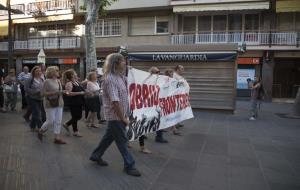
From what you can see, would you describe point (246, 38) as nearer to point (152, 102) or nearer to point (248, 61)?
point (248, 61)

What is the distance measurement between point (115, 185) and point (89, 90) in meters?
5.18

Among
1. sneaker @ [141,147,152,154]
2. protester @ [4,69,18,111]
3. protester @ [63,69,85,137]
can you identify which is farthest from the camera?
protester @ [4,69,18,111]

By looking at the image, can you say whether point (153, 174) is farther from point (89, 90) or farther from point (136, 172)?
point (89, 90)

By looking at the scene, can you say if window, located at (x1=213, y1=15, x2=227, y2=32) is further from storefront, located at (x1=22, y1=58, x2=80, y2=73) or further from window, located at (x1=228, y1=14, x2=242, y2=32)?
storefront, located at (x1=22, y1=58, x2=80, y2=73)

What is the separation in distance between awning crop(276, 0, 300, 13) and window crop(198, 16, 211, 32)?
514 cm

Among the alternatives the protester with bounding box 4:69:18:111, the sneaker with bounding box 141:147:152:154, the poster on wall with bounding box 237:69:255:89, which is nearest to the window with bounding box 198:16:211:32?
the poster on wall with bounding box 237:69:255:89

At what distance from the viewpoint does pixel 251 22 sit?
89.9 feet

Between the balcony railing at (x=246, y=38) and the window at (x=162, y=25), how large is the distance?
1161 millimetres

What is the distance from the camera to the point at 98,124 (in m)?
11.1

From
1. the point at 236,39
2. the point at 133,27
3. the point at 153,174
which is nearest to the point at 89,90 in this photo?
the point at 153,174

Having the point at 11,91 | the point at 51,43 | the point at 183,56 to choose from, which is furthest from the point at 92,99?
the point at 51,43

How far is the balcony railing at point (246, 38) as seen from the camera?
1003 inches

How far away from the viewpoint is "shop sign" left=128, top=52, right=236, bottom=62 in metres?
14.9

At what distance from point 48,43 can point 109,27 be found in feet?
22.7
